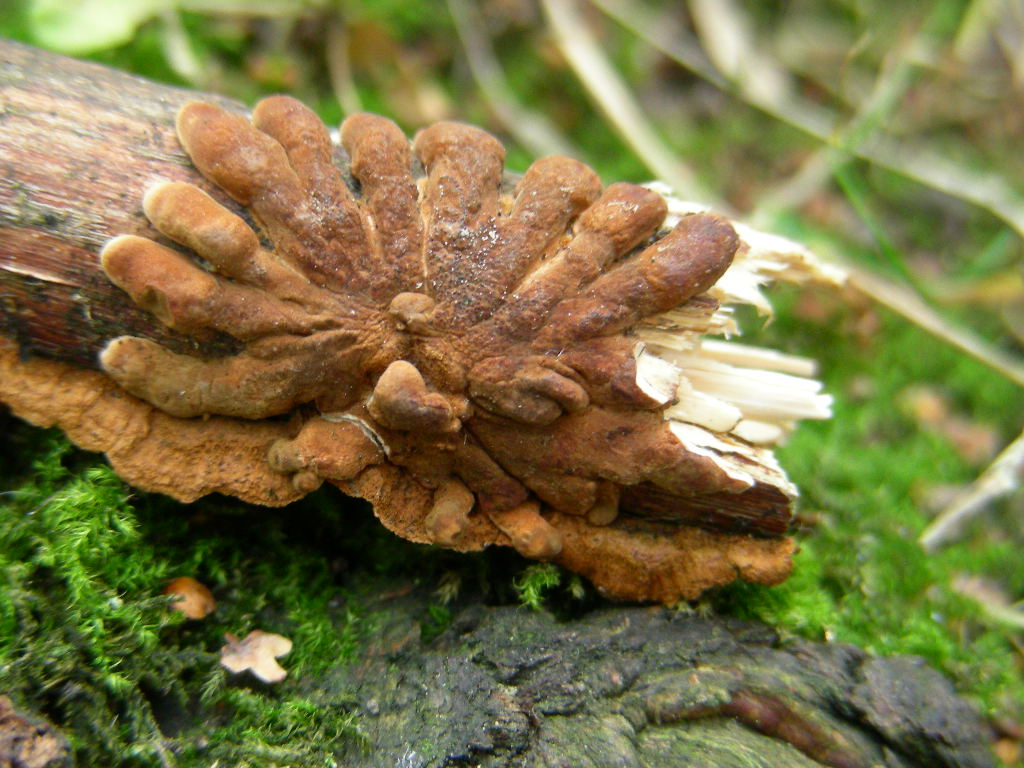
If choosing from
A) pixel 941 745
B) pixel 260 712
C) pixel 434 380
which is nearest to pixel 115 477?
pixel 260 712

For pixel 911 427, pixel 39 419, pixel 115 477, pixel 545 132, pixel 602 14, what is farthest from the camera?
pixel 602 14

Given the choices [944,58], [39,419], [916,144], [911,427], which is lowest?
[39,419]

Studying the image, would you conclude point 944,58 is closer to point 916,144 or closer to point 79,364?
point 916,144

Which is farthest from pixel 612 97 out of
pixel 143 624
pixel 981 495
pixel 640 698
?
pixel 143 624

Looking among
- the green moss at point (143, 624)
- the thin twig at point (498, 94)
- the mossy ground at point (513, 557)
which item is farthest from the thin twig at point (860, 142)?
the green moss at point (143, 624)

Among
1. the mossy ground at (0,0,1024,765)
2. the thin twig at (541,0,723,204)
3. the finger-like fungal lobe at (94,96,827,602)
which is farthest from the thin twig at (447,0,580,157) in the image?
the finger-like fungal lobe at (94,96,827,602)

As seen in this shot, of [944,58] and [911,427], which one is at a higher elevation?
[944,58]

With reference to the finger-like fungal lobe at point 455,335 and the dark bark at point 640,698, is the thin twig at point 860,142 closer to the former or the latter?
the finger-like fungal lobe at point 455,335
